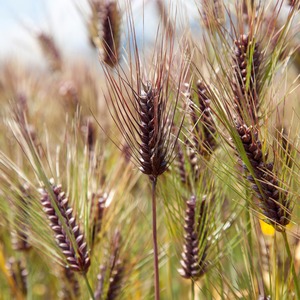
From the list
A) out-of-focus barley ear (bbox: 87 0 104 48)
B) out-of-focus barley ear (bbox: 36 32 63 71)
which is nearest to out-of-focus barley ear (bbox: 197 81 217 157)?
out-of-focus barley ear (bbox: 87 0 104 48)

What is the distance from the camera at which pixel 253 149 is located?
0.48 metres

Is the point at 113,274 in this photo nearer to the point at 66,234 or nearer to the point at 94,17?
the point at 66,234

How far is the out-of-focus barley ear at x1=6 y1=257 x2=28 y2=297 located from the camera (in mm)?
887

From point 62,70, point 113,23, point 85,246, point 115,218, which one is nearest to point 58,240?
point 85,246

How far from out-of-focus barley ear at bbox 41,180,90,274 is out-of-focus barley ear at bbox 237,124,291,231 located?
0.21m

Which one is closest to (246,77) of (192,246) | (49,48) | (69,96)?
(192,246)

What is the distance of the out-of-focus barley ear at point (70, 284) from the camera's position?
0.75 meters

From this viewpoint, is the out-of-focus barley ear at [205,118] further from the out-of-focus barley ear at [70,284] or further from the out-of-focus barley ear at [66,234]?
the out-of-focus barley ear at [70,284]

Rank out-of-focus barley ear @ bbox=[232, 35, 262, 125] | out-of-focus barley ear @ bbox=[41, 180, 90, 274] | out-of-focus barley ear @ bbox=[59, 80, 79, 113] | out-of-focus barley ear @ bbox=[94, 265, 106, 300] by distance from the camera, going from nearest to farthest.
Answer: out-of-focus barley ear @ bbox=[232, 35, 262, 125] → out-of-focus barley ear @ bbox=[41, 180, 90, 274] → out-of-focus barley ear @ bbox=[94, 265, 106, 300] → out-of-focus barley ear @ bbox=[59, 80, 79, 113]

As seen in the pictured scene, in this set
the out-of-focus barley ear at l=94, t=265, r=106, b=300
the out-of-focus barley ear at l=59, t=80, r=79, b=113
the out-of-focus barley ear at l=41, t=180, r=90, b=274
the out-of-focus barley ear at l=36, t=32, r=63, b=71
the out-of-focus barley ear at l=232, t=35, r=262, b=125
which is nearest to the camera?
the out-of-focus barley ear at l=232, t=35, r=262, b=125

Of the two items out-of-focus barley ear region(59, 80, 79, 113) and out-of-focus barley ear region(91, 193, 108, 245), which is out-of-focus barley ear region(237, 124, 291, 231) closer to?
out-of-focus barley ear region(91, 193, 108, 245)

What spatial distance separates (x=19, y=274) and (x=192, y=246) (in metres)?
0.40

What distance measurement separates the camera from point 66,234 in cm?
59

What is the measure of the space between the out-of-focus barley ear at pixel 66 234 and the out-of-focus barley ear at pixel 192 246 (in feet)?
0.36
